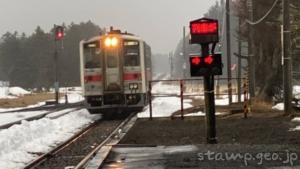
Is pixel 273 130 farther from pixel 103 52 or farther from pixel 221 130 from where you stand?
pixel 103 52

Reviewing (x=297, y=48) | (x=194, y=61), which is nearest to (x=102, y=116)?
(x=297, y=48)

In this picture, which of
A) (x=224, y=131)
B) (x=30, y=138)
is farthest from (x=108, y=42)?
(x=224, y=131)

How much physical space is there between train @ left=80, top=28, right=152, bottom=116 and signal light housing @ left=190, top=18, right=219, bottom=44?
Result: 47.6 ft

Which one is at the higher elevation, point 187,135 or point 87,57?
point 87,57

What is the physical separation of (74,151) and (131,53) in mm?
12678

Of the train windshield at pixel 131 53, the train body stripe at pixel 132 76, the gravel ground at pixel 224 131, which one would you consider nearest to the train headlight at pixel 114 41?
the train windshield at pixel 131 53

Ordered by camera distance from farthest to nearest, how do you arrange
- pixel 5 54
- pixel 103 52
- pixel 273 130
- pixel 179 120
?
1. pixel 5 54
2. pixel 103 52
3. pixel 179 120
4. pixel 273 130

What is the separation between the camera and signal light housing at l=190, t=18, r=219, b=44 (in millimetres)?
13859

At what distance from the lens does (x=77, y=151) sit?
16.3 m

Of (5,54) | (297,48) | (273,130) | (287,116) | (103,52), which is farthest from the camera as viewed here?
(5,54)

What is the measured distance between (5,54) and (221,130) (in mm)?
127055

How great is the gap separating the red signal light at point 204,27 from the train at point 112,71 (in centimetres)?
1453

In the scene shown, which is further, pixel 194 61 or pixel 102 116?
pixel 102 116

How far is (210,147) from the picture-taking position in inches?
531
